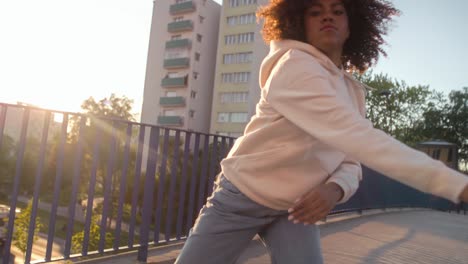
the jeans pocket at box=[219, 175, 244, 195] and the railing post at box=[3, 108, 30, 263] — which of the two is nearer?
the jeans pocket at box=[219, 175, 244, 195]

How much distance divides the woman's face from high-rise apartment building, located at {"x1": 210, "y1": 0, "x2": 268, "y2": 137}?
1633 inches

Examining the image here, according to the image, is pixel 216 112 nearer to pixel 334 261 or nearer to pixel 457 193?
pixel 334 261

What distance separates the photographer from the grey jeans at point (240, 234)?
1.69 metres

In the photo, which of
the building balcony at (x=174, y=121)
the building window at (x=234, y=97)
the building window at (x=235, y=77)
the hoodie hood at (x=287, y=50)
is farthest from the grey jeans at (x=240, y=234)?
the building balcony at (x=174, y=121)

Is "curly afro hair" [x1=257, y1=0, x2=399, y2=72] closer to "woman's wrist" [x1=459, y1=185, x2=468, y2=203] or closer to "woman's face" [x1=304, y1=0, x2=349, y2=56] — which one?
"woman's face" [x1=304, y1=0, x2=349, y2=56]

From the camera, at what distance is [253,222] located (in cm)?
174

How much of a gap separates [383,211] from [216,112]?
121ft

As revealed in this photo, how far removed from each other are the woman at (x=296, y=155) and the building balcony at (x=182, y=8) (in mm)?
47417

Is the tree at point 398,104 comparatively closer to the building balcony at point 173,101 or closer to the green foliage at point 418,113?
the green foliage at point 418,113

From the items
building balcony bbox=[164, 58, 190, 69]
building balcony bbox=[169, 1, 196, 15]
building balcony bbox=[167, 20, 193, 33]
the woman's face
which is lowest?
the woman's face

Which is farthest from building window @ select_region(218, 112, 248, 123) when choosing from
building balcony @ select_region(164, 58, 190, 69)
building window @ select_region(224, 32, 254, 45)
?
building window @ select_region(224, 32, 254, 45)

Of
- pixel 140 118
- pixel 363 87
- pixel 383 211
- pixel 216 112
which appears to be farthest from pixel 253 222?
pixel 140 118

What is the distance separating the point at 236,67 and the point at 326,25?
43.8 metres

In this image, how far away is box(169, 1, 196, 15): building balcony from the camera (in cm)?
4747
